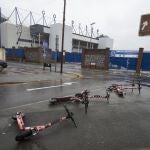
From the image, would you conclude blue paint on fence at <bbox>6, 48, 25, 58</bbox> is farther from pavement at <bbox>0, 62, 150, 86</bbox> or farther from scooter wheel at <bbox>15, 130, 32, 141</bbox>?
scooter wheel at <bbox>15, 130, 32, 141</bbox>

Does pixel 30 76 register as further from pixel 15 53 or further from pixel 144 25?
pixel 15 53

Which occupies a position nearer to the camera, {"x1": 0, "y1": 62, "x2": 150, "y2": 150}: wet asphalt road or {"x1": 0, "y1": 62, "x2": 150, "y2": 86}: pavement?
{"x1": 0, "y1": 62, "x2": 150, "y2": 150}: wet asphalt road

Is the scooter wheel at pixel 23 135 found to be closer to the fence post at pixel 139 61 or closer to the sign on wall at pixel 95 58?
the fence post at pixel 139 61

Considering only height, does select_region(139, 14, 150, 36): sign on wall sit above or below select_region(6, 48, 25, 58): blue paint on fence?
above

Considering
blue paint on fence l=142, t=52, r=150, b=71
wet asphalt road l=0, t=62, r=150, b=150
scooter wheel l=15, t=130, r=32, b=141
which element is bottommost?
wet asphalt road l=0, t=62, r=150, b=150

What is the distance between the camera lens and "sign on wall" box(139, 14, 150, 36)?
7.92 metres

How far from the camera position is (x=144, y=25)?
8016mm

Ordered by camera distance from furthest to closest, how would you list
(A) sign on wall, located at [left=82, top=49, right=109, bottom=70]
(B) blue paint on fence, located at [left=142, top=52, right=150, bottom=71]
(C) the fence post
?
(A) sign on wall, located at [left=82, top=49, right=109, bottom=70], (C) the fence post, (B) blue paint on fence, located at [left=142, top=52, right=150, bottom=71]

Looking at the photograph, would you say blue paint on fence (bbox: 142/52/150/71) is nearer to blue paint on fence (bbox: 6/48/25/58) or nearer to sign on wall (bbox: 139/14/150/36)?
sign on wall (bbox: 139/14/150/36)

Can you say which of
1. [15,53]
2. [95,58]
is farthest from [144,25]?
[15,53]

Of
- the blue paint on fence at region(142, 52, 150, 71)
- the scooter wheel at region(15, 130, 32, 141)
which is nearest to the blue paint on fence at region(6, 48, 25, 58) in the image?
the blue paint on fence at region(142, 52, 150, 71)

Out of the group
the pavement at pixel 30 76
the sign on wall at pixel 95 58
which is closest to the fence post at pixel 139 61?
the sign on wall at pixel 95 58

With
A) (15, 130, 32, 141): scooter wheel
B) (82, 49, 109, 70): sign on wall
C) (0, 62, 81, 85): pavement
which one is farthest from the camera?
(82, 49, 109, 70): sign on wall

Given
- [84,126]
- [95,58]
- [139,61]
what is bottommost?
[84,126]
